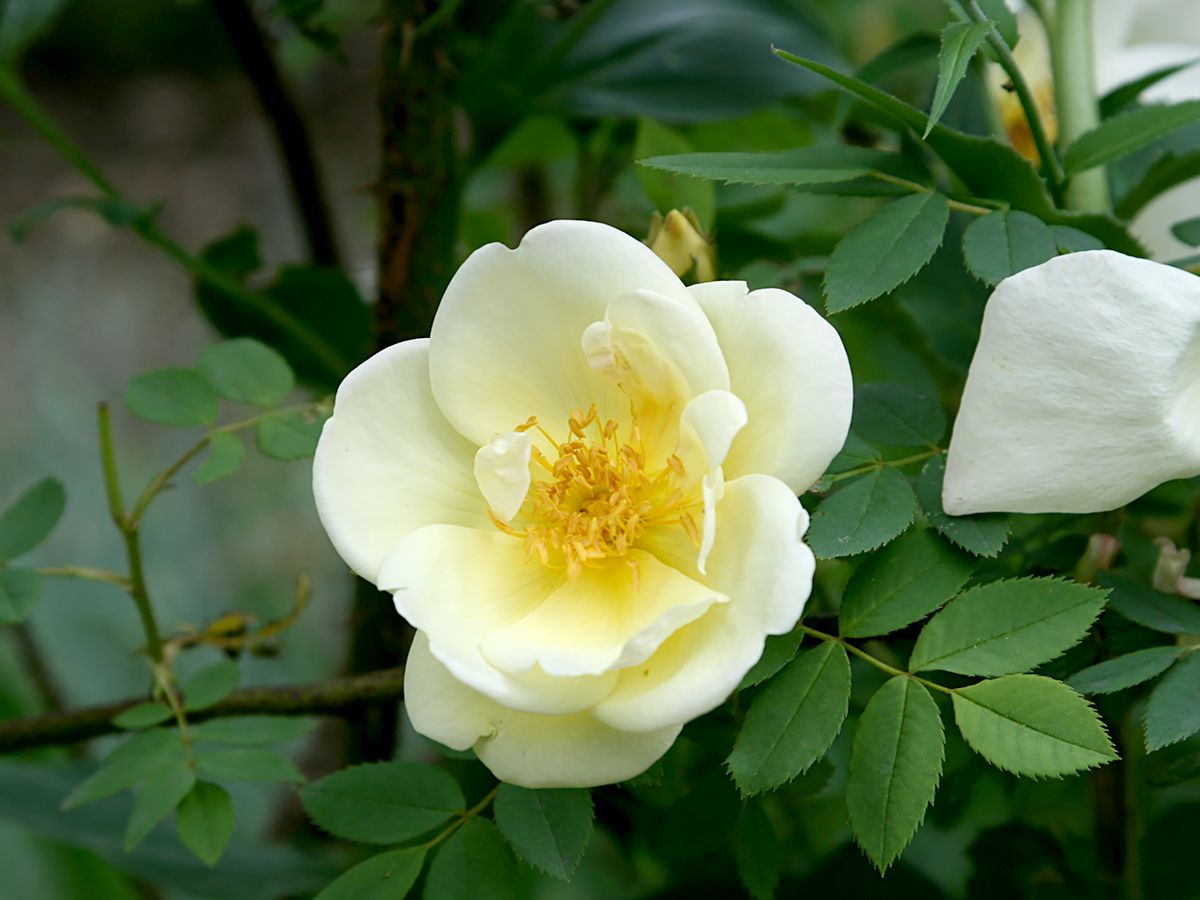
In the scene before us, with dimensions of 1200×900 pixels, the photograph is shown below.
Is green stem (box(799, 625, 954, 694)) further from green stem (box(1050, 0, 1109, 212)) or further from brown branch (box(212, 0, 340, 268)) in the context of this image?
brown branch (box(212, 0, 340, 268))

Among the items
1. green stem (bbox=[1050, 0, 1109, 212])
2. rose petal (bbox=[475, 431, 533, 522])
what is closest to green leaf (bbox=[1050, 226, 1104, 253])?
green stem (bbox=[1050, 0, 1109, 212])

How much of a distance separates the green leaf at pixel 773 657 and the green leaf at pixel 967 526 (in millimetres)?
62

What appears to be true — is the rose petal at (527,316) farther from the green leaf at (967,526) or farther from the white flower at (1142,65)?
the white flower at (1142,65)

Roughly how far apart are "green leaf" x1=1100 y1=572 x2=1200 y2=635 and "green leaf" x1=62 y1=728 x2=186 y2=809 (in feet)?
1.25

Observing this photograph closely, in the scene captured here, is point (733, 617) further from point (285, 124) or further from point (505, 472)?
point (285, 124)

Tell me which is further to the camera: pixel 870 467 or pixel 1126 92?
pixel 1126 92

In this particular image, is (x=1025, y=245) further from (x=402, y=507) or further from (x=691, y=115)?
(x=691, y=115)

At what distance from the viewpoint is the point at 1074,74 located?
56cm

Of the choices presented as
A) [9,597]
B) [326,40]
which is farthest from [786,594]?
[326,40]

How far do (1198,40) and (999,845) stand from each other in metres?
0.51

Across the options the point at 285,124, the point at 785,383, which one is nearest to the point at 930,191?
the point at 785,383

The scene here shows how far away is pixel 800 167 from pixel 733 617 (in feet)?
0.61

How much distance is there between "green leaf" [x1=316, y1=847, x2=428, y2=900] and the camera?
1.46 ft

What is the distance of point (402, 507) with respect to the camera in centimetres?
43
